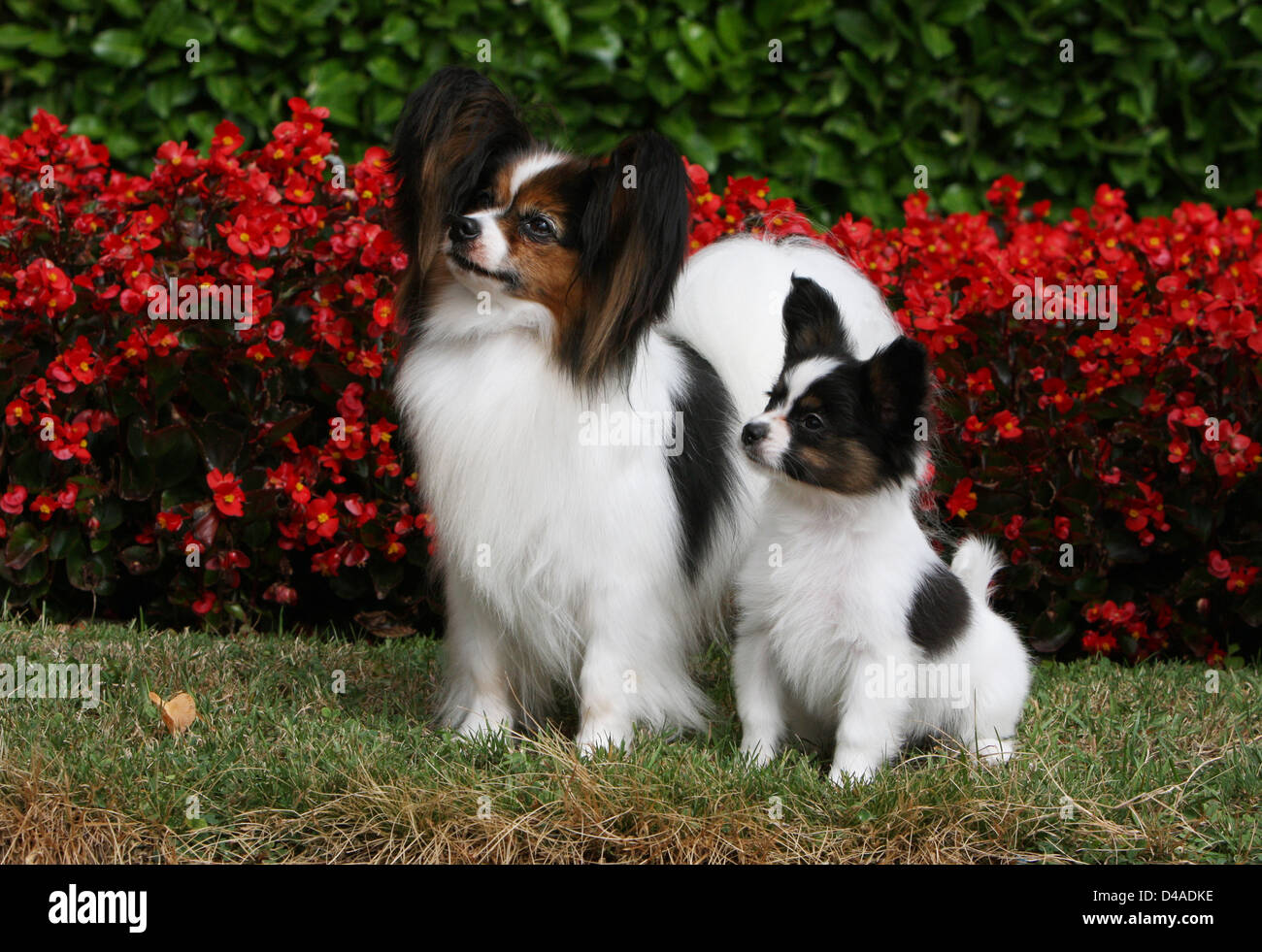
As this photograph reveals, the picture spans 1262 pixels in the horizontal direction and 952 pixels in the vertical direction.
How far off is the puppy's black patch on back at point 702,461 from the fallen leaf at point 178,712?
1.44 metres

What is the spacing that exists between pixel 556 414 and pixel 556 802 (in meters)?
0.96

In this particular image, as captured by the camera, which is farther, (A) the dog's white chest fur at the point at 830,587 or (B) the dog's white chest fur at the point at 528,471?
(B) the dog's white chest fur at the point at 528,471

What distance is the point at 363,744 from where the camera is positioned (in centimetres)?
354

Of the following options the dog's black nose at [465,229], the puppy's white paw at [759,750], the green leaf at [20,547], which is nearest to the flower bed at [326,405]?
the green leaf at [20,547]

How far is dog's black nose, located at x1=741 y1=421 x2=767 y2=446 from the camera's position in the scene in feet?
10.5

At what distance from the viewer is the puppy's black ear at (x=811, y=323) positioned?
3.44 metres

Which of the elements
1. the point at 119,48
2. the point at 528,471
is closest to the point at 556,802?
the point at 528,471

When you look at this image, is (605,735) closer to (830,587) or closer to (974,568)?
(830,587)

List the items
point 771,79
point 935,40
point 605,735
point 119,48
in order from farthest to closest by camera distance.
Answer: point 771,79 → point 935,40 → point 119,48 → point 605,735

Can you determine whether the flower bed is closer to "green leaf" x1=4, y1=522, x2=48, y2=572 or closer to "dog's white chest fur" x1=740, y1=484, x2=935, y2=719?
"green leaf" x1=4, y1=522, x2=48, y2=572

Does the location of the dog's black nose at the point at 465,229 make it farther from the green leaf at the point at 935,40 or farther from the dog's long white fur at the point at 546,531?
the green leaf at the point at 935,40

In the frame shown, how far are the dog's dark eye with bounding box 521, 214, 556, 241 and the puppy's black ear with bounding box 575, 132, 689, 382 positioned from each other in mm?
89

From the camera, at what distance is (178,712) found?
382 cm

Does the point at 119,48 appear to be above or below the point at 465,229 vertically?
above
